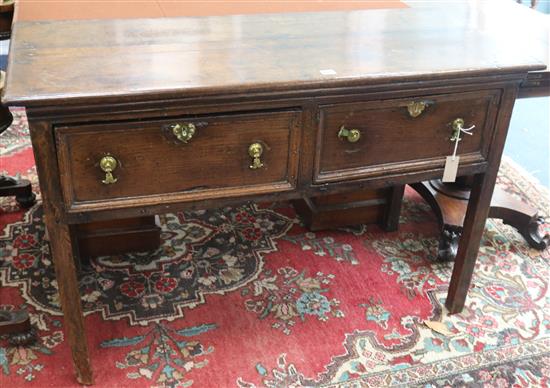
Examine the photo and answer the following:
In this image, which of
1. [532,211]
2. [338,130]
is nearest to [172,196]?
[338,130]

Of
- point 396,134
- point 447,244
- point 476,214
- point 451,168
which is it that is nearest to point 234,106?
point 396,134

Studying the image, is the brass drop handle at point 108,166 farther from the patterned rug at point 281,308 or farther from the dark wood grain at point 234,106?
the patterned rug at point 281,308

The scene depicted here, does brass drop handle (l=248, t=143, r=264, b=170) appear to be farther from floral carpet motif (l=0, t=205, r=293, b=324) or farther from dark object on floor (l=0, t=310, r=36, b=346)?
dark object on floor (l=0, t=310, r=36, b=346)

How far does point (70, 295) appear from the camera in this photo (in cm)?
150

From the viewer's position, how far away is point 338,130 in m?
1.45

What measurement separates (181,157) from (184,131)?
65 mm

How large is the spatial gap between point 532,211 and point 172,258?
4.17 feet

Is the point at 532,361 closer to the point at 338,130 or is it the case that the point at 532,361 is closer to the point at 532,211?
the point at 532,211

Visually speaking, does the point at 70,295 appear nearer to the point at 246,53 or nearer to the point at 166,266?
the point at 166,266

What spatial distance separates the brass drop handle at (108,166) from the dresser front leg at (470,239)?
0.94 metres

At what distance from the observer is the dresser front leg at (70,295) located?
140cm

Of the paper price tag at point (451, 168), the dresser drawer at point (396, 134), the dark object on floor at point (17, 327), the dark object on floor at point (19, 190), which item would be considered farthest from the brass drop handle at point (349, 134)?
the dark object on floor at point (19, 190)

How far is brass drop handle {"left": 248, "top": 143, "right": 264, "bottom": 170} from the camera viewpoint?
1397mm

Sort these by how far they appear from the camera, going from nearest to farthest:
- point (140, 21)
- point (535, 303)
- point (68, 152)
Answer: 1. point (68, 152)
2. point (140, 21)
3. point (535, 303)
